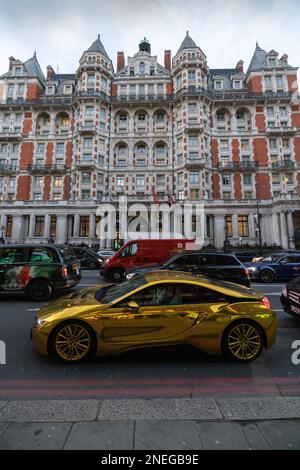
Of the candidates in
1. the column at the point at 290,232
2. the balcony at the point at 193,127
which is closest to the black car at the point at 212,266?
the column at the point at 290,232

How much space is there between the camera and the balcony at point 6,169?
41.4m

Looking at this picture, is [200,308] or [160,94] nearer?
[200,308]

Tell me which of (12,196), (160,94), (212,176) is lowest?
(12,196)

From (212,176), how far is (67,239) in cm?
2652

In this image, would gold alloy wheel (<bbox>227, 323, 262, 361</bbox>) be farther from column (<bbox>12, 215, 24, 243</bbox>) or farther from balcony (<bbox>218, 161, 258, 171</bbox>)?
column (<bbox>12, 215, 24, 243</bbox>)

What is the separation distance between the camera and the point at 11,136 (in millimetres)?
42031

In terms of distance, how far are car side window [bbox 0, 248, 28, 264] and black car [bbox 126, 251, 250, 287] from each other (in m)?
4.95

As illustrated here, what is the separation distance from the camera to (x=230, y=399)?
118 inches

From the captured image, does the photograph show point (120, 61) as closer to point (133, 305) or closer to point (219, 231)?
point (219, 231)

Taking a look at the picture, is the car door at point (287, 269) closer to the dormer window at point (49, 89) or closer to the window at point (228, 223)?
the window at point (228, 223)

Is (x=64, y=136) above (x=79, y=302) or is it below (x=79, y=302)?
above

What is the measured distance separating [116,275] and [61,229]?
28.5 meters
